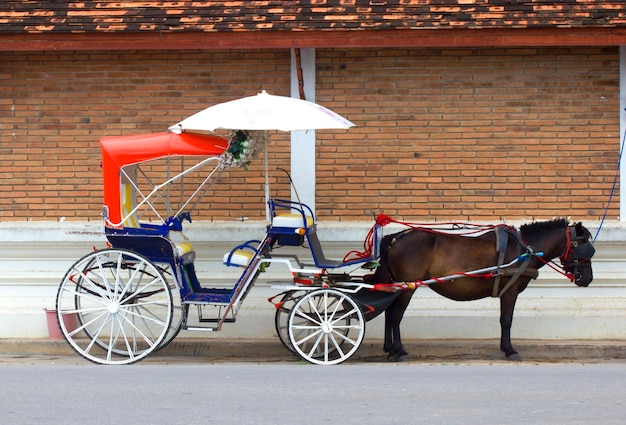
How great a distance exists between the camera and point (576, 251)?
1035 centimetres

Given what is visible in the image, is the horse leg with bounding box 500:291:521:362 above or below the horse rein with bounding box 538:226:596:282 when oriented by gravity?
below

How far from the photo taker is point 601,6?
11523mm

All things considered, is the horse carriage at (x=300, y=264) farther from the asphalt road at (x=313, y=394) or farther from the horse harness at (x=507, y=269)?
the asphalt road at (x=313, y=394)

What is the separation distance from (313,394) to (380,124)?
4891mm

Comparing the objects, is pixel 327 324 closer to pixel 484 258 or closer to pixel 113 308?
pixel 484 258

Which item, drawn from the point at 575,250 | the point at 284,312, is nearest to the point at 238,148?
the point at 284,312

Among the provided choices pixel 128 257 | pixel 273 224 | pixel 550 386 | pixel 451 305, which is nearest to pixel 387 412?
pixel 550 386

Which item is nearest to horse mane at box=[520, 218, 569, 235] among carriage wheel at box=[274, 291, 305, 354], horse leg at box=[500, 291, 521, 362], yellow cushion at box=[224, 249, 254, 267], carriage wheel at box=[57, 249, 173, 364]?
horse leg at box=[500, 291, 521, 362]

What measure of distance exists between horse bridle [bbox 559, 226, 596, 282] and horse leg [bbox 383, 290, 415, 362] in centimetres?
A: 162

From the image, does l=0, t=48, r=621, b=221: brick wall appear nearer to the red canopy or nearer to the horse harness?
the horse harness

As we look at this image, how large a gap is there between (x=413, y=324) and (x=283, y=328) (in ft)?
5.13

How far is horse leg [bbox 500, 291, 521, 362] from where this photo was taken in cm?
1052

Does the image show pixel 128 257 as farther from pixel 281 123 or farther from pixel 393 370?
pixel 393 370

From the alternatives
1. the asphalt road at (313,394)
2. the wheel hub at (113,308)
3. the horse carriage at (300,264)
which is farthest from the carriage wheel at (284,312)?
the wheel hub at (113,308)
